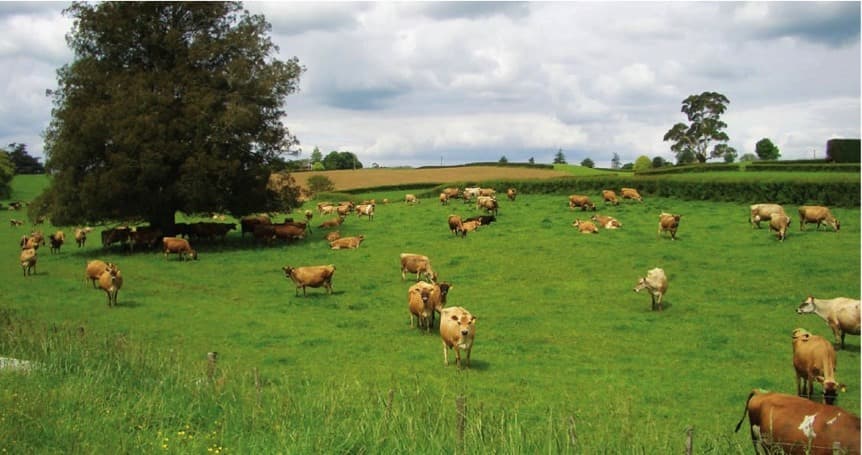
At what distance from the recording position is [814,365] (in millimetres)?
12922

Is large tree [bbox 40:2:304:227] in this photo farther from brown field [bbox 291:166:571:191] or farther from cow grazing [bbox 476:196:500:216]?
brown field [bbox 291:166:571:191]

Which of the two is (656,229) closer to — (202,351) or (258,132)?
(258,132)

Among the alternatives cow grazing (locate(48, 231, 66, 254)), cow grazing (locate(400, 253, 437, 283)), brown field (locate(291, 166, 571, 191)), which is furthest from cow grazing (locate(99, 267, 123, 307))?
brown field (locate(291, 166, 571, 191))

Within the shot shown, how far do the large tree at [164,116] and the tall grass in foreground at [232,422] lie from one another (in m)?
23.7

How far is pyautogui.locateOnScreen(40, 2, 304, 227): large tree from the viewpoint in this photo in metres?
33.6

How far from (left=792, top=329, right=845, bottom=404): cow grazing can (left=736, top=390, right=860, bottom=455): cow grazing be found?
371cm

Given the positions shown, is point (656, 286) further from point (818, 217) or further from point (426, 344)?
point (818, 217)

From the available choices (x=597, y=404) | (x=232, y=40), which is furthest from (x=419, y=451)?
(x=232, y=40)

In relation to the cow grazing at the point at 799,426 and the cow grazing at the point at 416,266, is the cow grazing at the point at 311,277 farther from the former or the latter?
the cow grazing at the point at 799,426

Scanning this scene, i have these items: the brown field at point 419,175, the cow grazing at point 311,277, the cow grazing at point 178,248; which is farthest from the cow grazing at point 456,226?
the brown field at point 419,175

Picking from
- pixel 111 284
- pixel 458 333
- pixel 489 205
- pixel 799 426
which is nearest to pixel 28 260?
pixel 111 284

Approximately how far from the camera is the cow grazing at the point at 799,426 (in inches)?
332

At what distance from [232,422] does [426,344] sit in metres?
8.26

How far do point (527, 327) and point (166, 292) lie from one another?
13.0m
